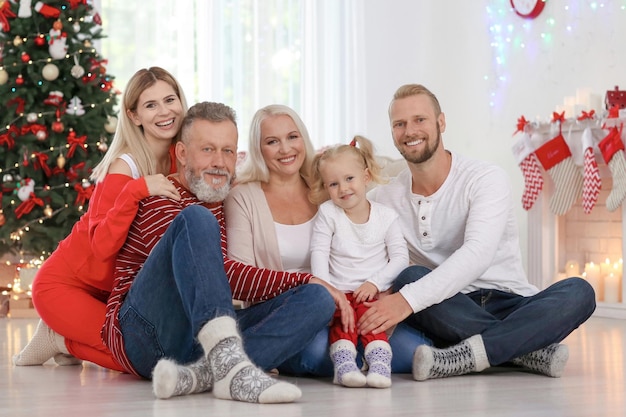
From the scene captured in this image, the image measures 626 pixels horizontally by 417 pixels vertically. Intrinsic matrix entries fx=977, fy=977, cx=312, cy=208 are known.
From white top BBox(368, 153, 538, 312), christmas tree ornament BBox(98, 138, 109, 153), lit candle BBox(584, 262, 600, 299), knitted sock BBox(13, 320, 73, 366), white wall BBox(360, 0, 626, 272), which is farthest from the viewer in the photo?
white wall BBox(360, 0, 626, 272)

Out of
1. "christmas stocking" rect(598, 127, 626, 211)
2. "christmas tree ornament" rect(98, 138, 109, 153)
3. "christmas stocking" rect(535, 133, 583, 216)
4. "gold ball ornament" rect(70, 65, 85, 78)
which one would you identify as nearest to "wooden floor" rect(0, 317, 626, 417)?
"christmas stocking" rect(598, 127, 626, 211)

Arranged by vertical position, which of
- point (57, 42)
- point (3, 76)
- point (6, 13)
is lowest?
point (3, 76)

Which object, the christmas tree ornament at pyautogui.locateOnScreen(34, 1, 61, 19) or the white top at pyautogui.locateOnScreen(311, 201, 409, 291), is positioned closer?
the white top at pyautogui.locateOnScreen(311, 201, 409, 291)

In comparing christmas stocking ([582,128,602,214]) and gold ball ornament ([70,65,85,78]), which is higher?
gold ball ornament ([70,65,85,78])

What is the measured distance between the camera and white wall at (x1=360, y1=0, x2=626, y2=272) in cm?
551

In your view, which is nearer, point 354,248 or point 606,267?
point 354,248

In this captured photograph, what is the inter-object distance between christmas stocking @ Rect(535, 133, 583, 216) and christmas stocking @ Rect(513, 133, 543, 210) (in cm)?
8

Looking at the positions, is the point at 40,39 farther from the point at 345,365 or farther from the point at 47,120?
the point at 345,365

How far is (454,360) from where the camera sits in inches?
105

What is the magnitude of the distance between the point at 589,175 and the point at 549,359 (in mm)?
→ 2295

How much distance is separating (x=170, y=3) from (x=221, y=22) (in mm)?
368

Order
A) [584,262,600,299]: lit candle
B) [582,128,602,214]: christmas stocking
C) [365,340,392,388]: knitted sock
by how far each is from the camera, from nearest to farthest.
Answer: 1. [365,340,392,388]: knitted sock
2. [582,128,602,214]: christmas stocking
3. [584,262,600,299]: lit candle

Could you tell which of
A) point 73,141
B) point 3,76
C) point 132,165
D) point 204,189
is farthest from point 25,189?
point 204,189

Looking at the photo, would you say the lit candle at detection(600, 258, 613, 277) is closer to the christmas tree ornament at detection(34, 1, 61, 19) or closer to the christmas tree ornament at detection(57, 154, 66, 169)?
the christmas tree ornament at detection(57, 154, 66, 169)
